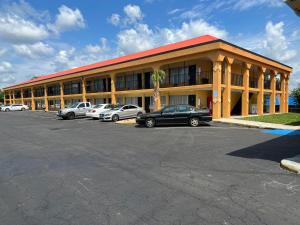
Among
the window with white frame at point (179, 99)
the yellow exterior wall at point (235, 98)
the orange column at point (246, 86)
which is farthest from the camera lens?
the yellow exterior wall at point (235, 98)

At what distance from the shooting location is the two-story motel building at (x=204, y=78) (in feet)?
60.5

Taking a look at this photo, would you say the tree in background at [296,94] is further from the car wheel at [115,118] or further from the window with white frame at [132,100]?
the car wheel at [115,118]

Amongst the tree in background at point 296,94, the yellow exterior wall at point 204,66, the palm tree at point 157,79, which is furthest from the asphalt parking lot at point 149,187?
the tree in background at point 296,94

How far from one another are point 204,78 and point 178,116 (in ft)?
26.1

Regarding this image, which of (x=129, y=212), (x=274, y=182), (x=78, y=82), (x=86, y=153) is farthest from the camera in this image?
(x=78, y=82)

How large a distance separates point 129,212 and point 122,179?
1.55 m

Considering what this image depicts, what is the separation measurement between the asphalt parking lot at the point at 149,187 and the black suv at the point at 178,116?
715 centimetres

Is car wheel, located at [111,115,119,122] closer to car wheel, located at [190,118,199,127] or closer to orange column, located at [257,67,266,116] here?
car wheel, located at [190,118,199,127]

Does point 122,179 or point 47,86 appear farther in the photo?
point 47,86

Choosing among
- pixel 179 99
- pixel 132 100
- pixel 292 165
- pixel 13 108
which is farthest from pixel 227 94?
pixel 13 108

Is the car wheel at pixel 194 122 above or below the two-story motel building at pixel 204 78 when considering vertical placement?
below

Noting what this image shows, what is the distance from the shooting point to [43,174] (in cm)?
552

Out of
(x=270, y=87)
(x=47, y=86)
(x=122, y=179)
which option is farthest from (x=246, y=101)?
(x=47, y=86)

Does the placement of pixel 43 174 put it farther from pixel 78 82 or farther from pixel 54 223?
pixel 78 82
